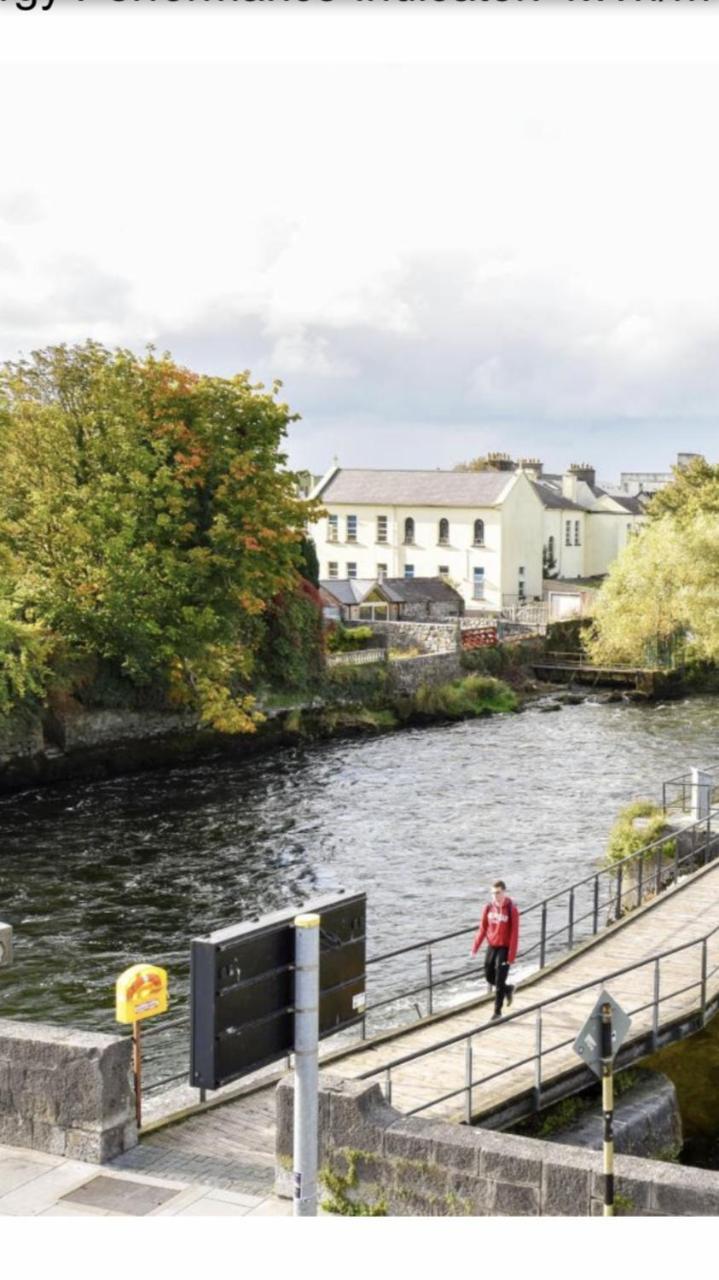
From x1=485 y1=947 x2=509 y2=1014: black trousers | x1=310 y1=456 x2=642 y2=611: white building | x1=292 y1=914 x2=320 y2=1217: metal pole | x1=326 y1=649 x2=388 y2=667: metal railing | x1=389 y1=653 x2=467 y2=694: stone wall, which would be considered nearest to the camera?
x1=292 y1=914 x2=320 y2=1217: metal pole

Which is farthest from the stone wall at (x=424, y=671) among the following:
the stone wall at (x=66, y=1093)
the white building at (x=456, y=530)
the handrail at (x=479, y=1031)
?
the stone wall at (x=66, y=1093)

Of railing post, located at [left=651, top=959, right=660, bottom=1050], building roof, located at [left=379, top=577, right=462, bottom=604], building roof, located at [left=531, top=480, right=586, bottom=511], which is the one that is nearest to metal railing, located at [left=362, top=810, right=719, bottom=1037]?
railing post, located at [left=651, top=959, right=660, bottom=1050]

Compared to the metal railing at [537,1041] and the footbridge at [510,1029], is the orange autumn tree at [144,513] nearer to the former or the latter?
the footbridge at [510,1029]

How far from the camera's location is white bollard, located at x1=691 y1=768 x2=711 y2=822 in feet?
83.6

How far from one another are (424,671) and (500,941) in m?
40.0

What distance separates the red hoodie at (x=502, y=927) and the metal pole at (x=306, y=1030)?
952cm

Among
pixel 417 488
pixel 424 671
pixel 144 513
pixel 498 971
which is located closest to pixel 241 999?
pixel 498 971

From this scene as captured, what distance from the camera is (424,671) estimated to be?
56250 millimetres

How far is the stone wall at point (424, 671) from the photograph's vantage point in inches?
2156

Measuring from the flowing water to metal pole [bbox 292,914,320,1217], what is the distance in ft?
38.6

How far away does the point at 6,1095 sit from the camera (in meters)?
11.0

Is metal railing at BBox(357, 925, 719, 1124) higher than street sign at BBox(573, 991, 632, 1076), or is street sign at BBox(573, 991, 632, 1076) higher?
street sign at BBox(573, 991, 632, 1076)

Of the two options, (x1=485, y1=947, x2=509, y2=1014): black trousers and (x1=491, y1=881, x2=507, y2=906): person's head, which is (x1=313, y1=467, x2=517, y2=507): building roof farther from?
(x1=485, y1=947, x2=509, y2=1014): black trousers

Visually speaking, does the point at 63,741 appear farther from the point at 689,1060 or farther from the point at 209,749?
the point at 689,1060
